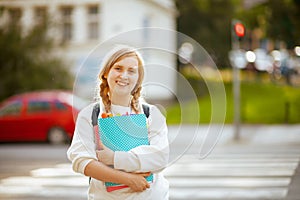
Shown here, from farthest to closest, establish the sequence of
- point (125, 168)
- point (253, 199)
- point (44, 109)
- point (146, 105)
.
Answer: point (44, 109) → point (253, 199) → point (146, 105) → point (125, 168)

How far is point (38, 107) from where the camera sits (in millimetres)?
17281

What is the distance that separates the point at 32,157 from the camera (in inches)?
544

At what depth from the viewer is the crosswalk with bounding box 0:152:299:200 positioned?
8.44 metres

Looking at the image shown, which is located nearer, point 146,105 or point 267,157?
→ point 146,105

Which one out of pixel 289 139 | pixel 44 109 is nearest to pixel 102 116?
pixel 289 139

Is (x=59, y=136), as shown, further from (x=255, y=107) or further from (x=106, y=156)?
(x=106, y=156)

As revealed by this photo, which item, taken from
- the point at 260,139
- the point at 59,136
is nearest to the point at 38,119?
the point at 59,136

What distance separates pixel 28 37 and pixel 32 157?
33.3 ft

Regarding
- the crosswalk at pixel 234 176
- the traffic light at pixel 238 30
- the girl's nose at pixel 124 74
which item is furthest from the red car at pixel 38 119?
the girl's nose at pixel 124 74

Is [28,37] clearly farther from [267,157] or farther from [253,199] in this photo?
[253,199]

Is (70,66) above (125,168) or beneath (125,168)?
above

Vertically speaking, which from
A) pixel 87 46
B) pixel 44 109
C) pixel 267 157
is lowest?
pixel 267 157

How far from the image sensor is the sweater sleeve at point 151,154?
8.17 ft

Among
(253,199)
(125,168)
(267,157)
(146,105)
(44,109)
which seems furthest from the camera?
(44,109)
